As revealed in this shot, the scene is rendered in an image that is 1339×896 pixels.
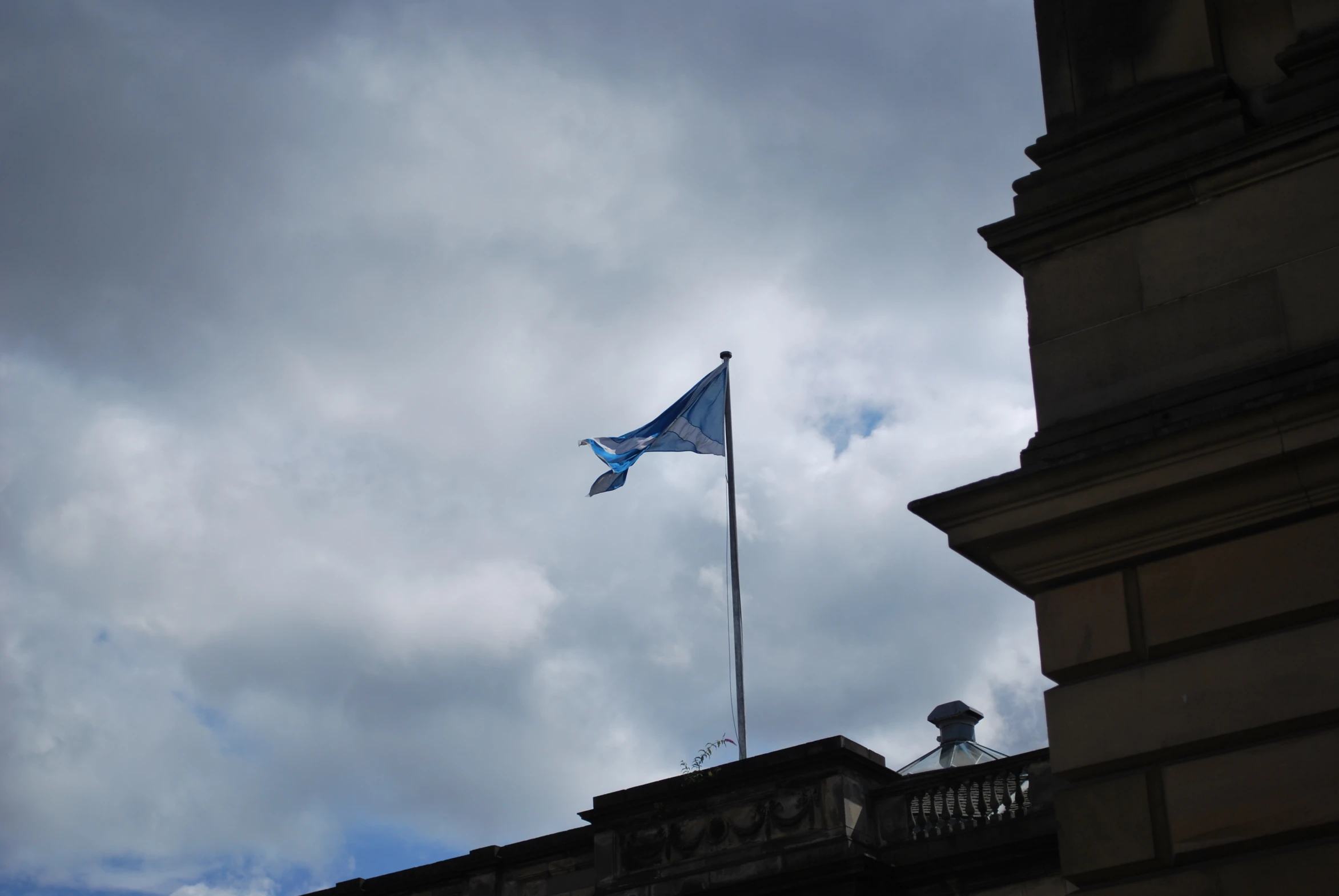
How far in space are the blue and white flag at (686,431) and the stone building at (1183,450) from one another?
15.9 meters

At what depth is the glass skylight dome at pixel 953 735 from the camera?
2602 centimetres

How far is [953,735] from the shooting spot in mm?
26422

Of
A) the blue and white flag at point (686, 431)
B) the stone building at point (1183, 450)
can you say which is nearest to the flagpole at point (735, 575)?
the blue and white flag at point (686, 431)

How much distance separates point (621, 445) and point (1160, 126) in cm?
1700

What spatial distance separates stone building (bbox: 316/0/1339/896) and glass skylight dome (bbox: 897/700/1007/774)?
57.9ft

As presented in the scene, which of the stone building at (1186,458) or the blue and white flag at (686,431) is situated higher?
the blue and white flag at (686,431)

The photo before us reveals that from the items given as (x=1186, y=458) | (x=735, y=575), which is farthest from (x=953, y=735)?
(x=1186, y=458)

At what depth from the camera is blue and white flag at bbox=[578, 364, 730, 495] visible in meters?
25.7

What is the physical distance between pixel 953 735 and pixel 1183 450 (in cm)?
1918

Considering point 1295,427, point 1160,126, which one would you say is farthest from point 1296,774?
point 1160,126

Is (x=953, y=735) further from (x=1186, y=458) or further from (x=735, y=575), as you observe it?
(x=1186, y=458)

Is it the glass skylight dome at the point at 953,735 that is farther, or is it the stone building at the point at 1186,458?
the glass skylight dome at the point at 953,735

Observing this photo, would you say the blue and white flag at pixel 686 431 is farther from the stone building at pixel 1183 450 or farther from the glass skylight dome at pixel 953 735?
the stone building at pixel 1183 450

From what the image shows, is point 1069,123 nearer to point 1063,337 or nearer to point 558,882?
point 1063,337
